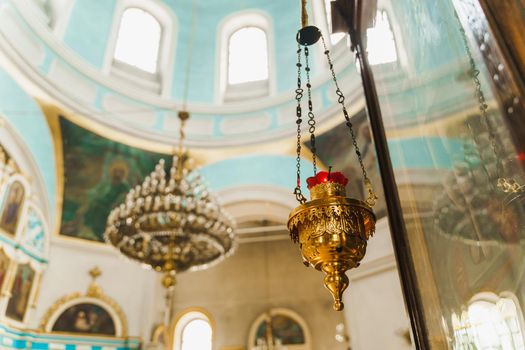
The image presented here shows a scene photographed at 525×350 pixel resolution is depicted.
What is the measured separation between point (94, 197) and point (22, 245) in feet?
5.79

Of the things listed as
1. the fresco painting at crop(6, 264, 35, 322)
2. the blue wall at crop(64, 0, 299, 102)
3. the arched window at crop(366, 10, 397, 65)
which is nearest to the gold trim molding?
the fresco painting at crop(6, 264, 35, 322)

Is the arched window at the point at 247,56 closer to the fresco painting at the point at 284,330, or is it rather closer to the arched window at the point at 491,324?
the fresco painting at the point at 284,330

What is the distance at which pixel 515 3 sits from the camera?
70 cm

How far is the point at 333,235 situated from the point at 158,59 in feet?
33.9

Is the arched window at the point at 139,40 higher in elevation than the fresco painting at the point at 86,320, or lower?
higher

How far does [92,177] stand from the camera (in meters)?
8.93

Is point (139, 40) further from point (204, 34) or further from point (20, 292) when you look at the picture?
point (20, 292)

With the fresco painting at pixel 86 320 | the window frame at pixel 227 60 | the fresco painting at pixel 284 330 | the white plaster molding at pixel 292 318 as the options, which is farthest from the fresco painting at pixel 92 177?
the fresco painting at pixel 284 330

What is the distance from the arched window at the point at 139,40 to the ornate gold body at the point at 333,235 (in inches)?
385

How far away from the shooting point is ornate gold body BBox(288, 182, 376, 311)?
5.11ft

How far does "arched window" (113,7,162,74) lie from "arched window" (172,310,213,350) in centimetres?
667

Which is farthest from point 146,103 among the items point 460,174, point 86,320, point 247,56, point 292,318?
point 460,174

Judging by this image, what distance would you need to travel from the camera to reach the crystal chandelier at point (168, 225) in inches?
243

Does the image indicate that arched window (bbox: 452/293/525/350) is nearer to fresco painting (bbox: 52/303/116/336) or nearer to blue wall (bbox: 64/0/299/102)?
fresco painting (bbox: 52/303/116/336)
